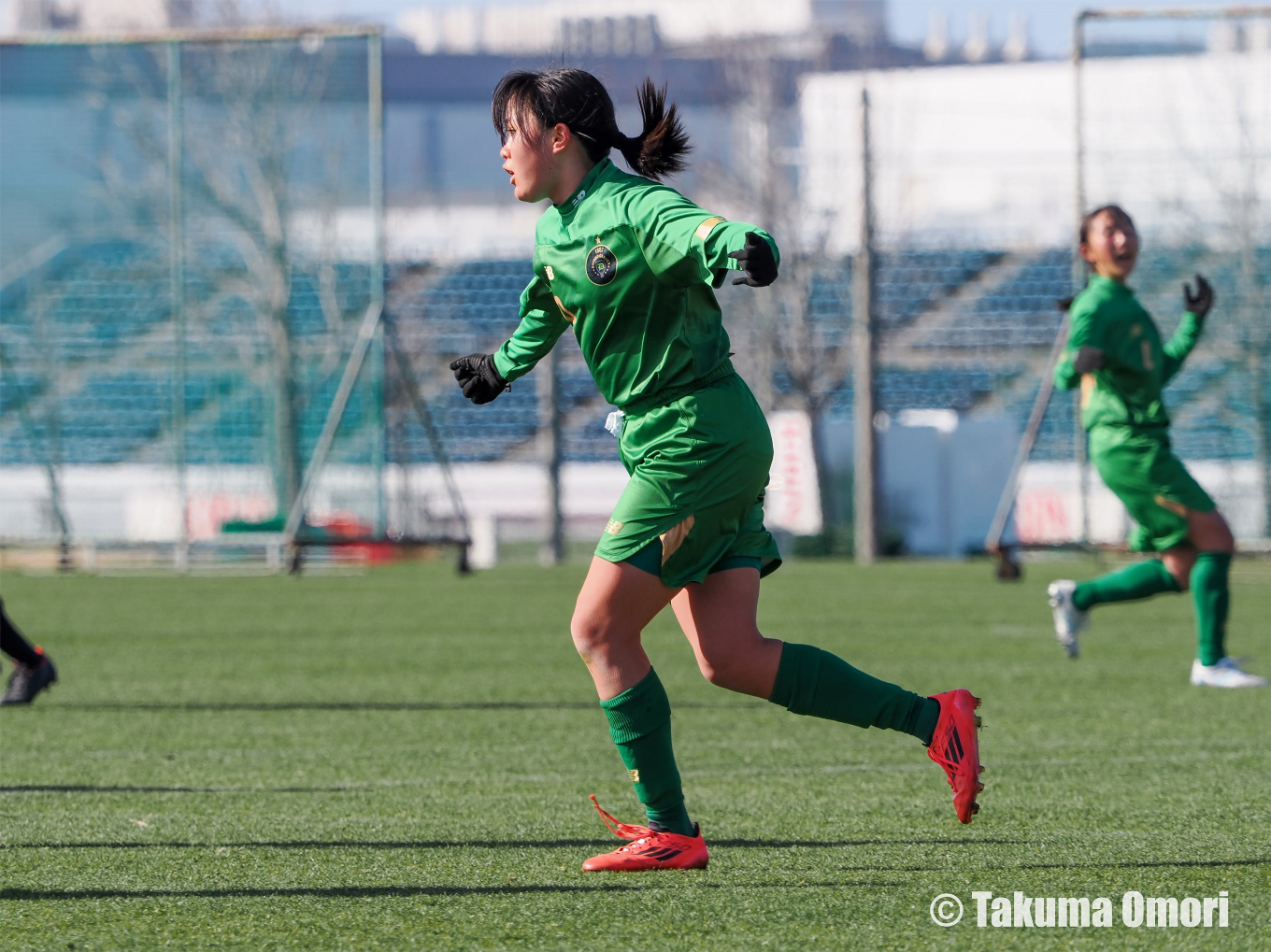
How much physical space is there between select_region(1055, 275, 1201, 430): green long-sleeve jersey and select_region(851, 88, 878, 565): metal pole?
14980mm

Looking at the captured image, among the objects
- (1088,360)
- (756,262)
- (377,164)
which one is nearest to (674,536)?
(756,262)

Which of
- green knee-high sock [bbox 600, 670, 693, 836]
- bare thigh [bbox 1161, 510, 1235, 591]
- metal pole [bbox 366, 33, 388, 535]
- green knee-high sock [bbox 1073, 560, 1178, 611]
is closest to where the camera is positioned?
green knee-high sock [bbox 600, 670, 693, 836]

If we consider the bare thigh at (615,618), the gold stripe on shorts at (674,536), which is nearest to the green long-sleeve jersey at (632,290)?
the gold stripe on shorts at (674,536)

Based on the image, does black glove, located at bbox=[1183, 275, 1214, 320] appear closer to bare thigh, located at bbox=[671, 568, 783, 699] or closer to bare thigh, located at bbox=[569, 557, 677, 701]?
bare thigh, located at bbox=[671, 568, 783, 699]

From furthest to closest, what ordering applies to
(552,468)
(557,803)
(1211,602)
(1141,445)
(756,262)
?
(552,468)
(1141,445)
(1211,602)
(557,803)
(756,262)

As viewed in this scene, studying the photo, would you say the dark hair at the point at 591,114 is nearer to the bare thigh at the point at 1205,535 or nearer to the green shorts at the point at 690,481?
the green shorts at the point at 690,481

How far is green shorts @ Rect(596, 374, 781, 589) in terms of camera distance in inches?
151

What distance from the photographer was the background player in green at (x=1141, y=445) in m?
7.55

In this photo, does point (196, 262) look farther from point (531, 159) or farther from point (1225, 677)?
point (531, 159)

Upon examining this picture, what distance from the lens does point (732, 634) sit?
3943mm

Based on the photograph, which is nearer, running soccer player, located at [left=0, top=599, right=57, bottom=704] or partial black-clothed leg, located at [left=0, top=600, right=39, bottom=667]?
partial black-clothed leg, located at [left=0, top=600, right=39, bottom=667]

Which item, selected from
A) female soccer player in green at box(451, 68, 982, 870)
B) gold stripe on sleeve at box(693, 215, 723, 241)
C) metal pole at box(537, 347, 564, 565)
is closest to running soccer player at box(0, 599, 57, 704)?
female soccer player in green at box(451, 68, 982, 870)

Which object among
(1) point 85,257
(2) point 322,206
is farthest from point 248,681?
(1) point 85,257

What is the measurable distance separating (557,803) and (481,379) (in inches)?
47.8
